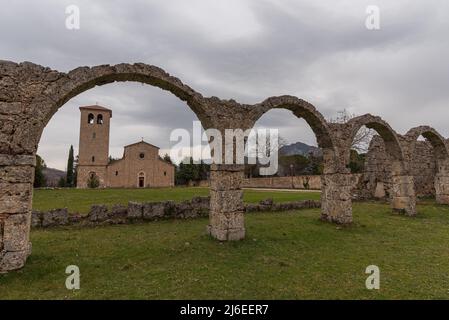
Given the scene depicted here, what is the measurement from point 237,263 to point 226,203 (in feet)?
6.50

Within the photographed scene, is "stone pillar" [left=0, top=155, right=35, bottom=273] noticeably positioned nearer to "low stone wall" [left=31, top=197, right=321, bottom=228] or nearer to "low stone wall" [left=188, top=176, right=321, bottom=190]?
"low stone wall" [left=31, top=197, right=321, bottom=228]

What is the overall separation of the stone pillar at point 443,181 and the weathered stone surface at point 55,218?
18382 mm

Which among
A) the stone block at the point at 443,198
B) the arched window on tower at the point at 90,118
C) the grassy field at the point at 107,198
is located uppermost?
the arched window on tower at the point at 90,118

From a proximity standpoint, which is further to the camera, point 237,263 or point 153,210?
point 153,210

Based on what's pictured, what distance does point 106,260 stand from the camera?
5.78 metres

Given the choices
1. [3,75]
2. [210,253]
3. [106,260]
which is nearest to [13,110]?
[3,75]

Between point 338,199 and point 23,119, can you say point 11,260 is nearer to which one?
point 23,119

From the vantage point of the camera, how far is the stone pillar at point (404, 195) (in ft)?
40.0

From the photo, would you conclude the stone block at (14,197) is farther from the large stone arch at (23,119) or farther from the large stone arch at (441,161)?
the large stone arch at (441,161)

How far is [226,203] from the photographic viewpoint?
7.33 metres

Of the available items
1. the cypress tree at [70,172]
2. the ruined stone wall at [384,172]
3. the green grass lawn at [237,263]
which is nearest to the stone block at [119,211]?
the green grass lawn at [237,263]

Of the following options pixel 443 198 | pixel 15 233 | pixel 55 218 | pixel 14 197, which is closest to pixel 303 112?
pixel 14 197

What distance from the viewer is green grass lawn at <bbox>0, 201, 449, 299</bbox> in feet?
14.2

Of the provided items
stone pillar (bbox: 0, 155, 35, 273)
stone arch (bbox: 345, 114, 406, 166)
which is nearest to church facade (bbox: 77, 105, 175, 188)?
stone pillar (bbox: 0, 155, 35, 273)
